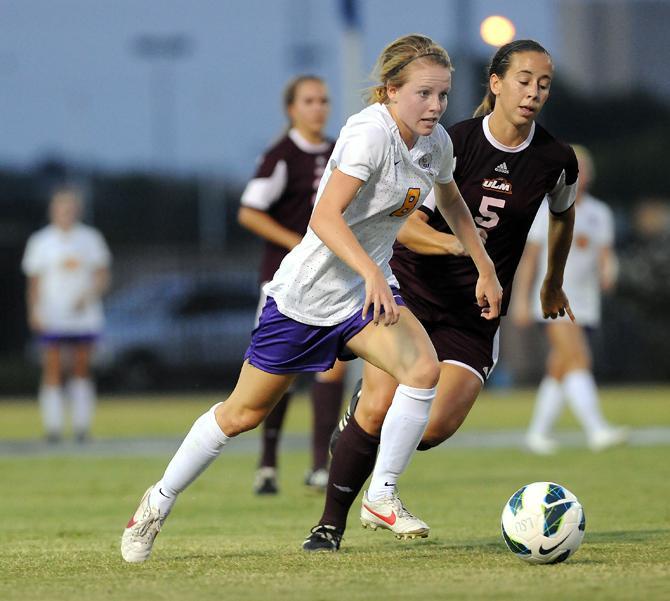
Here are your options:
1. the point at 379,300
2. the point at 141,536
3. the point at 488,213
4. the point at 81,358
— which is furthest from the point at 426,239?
the point at 81,358

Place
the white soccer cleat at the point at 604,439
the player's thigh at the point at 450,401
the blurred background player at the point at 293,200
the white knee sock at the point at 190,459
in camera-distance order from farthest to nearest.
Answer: the white soccer cleat at the point at 604,439, the blurred background player at the point at 293,200, the player's thigh at the point at 450,401, the white knee sock at the point at 190,459

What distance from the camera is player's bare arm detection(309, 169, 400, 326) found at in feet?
18.4

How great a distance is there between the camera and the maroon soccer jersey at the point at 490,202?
690 centimetres

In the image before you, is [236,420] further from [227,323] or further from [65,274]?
[227,323]

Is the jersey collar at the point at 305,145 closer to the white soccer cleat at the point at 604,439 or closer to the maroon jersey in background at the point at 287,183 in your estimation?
the maroon jersey in background at the point at 287,183

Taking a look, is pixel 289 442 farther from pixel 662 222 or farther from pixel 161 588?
pixel 662 222

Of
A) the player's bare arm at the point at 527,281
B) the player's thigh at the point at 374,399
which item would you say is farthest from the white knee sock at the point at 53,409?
the player's thigh at the point at 374,399

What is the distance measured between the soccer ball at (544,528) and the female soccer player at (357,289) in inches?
20.7

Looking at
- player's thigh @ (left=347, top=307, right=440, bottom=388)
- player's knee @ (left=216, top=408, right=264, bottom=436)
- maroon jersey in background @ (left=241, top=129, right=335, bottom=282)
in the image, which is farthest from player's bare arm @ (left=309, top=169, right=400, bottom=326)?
maroon jersey in background @ (left=241, top=129, right=335, bottom=282)

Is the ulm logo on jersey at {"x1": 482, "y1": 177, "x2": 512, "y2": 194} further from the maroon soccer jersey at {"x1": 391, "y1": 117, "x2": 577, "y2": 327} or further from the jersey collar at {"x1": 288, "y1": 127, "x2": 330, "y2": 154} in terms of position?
the jersey collar at {"x1": 288, "y1": 127, "x2": 330, "y2": 154}

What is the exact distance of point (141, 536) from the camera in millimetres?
6133

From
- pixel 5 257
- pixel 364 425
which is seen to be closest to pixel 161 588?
pixel 364 425

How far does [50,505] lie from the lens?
919 centimetres

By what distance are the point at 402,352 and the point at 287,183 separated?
402 centimetres
